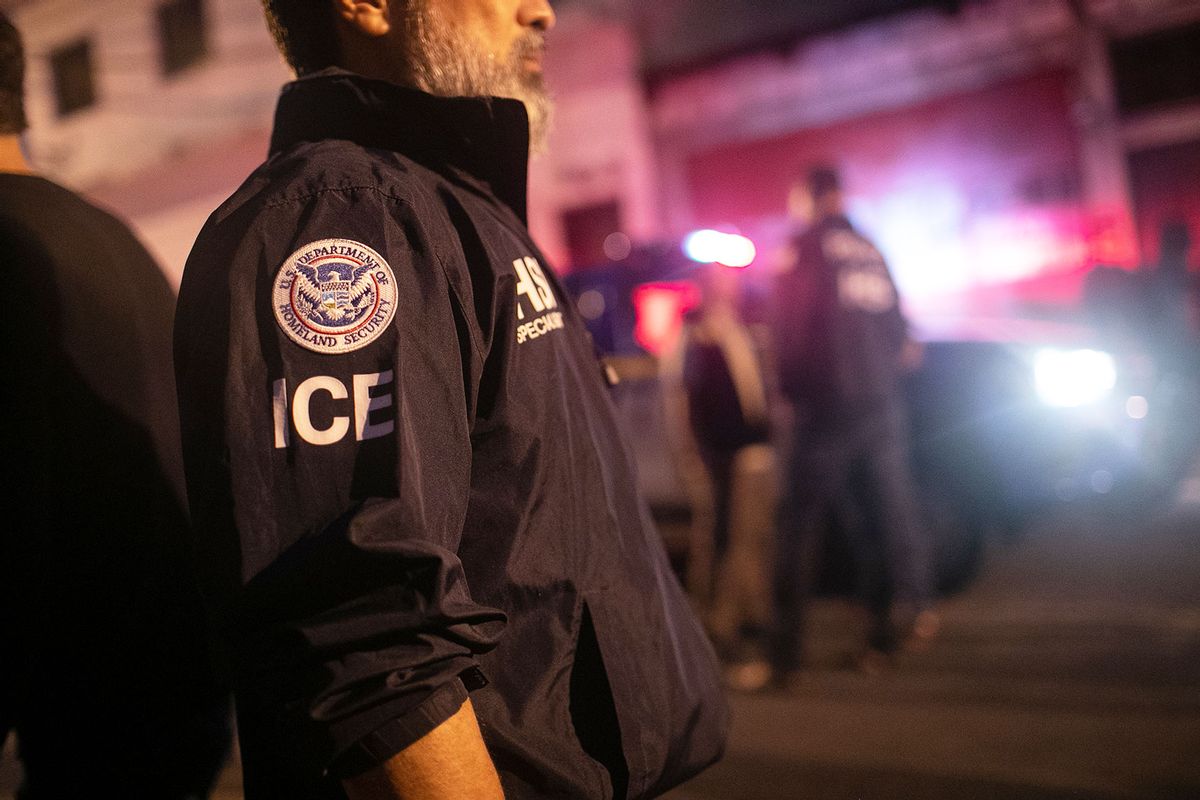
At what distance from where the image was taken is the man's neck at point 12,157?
68.6 inches

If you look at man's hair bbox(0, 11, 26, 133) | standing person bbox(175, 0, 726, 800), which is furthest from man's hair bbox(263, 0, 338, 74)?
man's hair bbox(0, 11, 26, 133)

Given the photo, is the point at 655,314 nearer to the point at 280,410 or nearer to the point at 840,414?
the point at 840,414

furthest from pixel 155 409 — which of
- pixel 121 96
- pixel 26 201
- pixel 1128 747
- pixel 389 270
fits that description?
pixel 121 96

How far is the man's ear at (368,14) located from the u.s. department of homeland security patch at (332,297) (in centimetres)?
43

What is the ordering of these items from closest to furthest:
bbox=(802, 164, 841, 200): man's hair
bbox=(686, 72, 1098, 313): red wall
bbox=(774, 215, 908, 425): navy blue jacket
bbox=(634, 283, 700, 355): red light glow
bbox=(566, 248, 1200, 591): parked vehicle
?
bbox=(774, 215, 908, 425): navy blue jacket → bbox=(802, 164, 841, 200): man's hair → bbox=(566, 248, 1200, 591): parked vehicle → bbox=(634, 283, 700, 355): red light glow → bbox=(686, 72, 1098, 313): red wall

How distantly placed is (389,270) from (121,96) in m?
20.4

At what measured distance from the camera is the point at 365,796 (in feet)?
2.99

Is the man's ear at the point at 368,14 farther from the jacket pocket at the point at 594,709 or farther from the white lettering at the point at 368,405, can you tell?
the jacket pocket at the point at 594,709

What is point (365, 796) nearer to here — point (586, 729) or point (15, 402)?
point (586, 729)

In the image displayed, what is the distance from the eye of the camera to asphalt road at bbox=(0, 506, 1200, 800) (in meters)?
3.34

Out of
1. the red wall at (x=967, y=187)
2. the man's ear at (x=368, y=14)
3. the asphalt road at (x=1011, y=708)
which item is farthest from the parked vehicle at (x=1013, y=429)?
the red wall at (x=967, y=187)

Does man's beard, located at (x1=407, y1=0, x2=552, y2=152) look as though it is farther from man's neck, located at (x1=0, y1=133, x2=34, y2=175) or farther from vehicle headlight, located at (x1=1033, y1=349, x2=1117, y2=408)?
vehicle headlight, located at (x1=1033, y1=349, x2=1117, y2=408)

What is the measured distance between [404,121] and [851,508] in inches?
146

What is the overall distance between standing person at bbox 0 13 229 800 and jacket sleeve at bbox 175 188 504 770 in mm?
684
